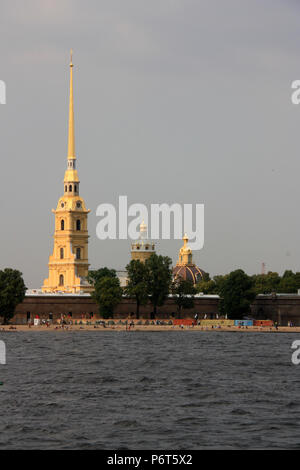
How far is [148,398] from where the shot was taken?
51031 millimetres

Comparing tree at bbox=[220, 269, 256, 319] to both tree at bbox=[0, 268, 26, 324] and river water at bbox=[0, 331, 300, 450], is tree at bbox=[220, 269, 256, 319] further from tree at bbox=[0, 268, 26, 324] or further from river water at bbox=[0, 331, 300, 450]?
river water at bbox=[0, 331, 300, 450]

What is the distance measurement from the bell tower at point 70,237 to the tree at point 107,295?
20699mm

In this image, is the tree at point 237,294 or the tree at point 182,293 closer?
the tree at point 237,294

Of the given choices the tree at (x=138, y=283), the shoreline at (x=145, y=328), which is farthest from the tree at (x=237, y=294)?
the tree at (x=138, y=283)

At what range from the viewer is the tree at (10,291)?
13225cm

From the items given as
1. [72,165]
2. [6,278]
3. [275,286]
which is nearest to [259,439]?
[6,278]

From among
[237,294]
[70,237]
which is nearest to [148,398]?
[237,294]

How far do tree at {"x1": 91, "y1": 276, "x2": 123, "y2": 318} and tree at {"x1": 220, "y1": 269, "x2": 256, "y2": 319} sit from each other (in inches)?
527

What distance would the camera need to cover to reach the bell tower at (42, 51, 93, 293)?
165875 mm

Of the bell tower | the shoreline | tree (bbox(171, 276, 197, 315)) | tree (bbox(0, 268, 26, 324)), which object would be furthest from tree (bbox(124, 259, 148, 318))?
the bell tower

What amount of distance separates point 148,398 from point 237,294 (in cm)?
9076

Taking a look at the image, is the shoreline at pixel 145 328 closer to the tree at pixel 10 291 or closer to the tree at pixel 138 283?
the tree at pixel 10 291
